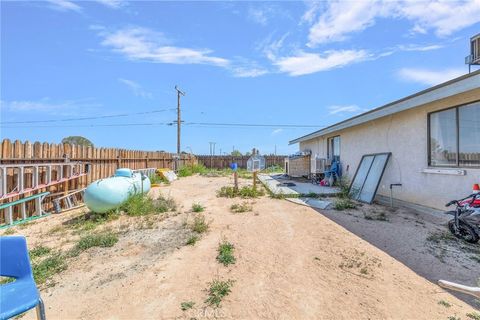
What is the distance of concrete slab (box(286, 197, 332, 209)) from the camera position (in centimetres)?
698

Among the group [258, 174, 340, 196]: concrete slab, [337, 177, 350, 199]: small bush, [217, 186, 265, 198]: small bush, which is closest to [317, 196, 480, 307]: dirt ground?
[337, 177, 350, 199]: small bush

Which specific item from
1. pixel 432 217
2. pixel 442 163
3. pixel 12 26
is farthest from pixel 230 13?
pixel 432 217

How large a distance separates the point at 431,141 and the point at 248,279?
18.4 ft

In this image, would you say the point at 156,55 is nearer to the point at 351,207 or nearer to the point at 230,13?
the point at 230,13

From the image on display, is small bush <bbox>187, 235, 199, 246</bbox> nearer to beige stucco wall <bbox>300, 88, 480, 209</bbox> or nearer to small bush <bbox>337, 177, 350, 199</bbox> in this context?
beige stucco wall <bbox>300, 88, 480, 209</bbox>

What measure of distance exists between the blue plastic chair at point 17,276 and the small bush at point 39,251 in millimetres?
2305

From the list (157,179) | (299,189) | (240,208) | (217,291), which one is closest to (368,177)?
(299,189)

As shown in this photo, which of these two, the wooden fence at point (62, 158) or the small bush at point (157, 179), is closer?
the wooden fence at point (62, 158)

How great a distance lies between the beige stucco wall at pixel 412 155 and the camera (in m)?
5.38

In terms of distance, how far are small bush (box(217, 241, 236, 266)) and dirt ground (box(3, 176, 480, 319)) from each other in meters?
0.09

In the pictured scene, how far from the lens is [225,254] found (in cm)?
370

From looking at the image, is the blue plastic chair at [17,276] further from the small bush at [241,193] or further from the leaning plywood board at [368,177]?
the leaning plywood board at [368,177]

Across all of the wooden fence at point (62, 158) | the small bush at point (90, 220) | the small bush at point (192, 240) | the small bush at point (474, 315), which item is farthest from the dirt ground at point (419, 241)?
the wooden fence at point (62, 158)

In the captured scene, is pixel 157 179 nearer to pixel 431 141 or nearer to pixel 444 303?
pixel 431 141
